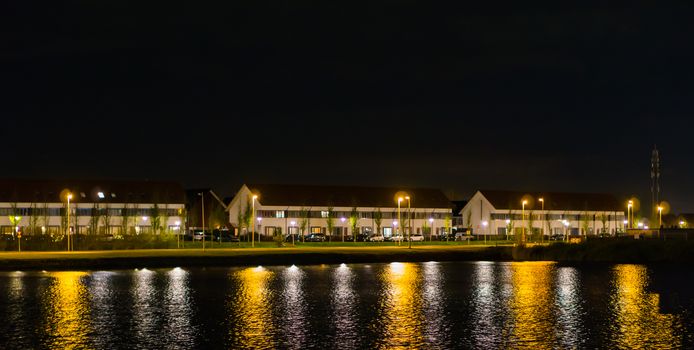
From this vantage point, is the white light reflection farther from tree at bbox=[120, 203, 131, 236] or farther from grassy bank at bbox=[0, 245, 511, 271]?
tree at bbox=[120, 203, 131, 236]

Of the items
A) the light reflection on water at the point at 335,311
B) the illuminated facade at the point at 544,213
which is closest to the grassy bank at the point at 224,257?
the light reflection on water at the point at 335,311

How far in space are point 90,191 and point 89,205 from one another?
301 centimetres

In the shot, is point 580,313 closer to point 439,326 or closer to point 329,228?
point 439,326

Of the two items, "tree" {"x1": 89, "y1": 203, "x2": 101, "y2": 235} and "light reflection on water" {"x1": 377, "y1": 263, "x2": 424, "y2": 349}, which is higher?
"tree" {"x1": 89, "y1": 203, "x2": 101, "y2": 235}

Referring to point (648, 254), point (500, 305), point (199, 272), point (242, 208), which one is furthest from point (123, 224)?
point (500, 305)

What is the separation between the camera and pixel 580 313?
35469mm

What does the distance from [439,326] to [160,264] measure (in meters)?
34.7

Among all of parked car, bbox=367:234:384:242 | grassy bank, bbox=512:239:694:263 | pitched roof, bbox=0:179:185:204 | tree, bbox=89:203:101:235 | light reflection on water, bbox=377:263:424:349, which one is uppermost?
pitched roof, bbox=0:179:185:204

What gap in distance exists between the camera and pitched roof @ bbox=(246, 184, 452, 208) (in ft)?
377

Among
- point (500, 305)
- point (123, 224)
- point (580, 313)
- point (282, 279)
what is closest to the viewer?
point (580, 313)

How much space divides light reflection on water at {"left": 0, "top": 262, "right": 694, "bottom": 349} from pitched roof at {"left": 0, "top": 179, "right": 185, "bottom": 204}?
53007mm

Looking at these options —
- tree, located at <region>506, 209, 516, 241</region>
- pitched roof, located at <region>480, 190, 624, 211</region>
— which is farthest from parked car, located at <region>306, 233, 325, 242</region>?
pitched roof, located at <region>480, 190, 624, 211</region>

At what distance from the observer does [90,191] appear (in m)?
110

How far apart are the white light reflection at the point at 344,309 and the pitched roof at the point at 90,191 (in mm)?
57653
